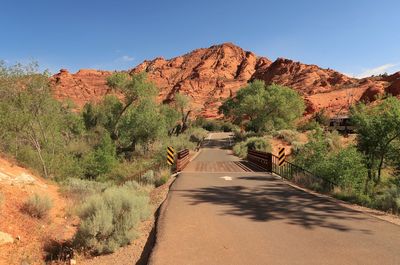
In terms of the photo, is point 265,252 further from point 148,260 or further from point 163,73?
point 163,73

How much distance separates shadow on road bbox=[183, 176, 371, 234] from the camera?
9.11m

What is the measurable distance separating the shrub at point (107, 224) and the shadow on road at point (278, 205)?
279 cm

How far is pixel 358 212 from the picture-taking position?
10.1m

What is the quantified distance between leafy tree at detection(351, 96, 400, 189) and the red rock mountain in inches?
2348

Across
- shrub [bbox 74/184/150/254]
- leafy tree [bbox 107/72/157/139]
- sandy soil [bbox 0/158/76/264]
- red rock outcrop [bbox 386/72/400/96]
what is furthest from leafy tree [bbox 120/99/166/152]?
red rock outcrop [bbox 386/72/400/96]

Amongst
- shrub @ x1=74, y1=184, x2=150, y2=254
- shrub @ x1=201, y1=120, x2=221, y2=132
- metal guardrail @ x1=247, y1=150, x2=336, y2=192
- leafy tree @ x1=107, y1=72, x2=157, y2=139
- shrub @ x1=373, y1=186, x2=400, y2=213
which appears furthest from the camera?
shrub @ x1=201, y1=120, x2=221, y2=132

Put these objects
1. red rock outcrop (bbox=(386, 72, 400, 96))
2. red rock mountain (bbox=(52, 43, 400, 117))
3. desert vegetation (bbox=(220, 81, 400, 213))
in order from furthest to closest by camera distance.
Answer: red rock mountain (bbox=(52, 43, 400, 117)) < red rock outcrop (bbox=(386, 72, 400, 96)) < desert vegetation (bbox=(220, 81, 400, 213))

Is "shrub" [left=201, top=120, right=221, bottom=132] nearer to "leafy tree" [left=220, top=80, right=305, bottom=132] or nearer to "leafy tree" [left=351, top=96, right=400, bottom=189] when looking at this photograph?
"leafy tree" [left=220, top=80, right=305, bottom=132]

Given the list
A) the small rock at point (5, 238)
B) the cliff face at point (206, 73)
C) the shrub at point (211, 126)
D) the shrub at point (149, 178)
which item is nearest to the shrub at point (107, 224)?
the small rock at point (5, 238)

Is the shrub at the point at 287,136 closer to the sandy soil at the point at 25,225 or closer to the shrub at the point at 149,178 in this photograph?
the shrub at the point at 149,178

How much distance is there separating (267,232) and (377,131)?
45.6ft

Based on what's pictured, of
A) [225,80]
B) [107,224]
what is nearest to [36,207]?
[107,224]

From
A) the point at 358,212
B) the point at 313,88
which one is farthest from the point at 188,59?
the point at 358,212

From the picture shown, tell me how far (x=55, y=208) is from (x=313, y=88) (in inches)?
3751
